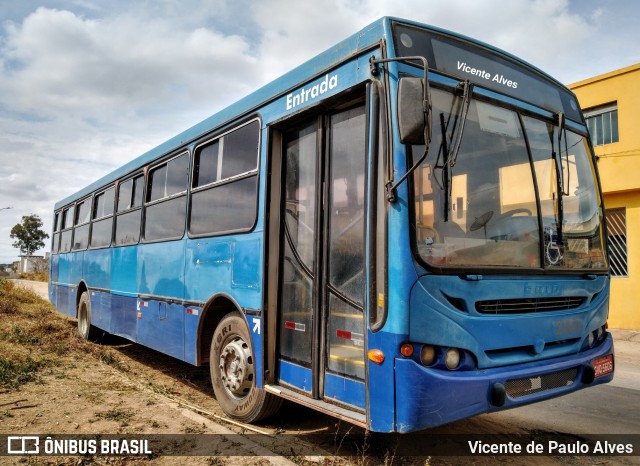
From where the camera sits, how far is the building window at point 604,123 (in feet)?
44.0

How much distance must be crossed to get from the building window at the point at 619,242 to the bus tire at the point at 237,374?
1150cm

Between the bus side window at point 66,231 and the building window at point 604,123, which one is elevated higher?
the building window at point 604,123

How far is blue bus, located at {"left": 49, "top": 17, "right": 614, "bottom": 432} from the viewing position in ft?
10.6

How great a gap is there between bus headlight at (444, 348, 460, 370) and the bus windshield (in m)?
0.57

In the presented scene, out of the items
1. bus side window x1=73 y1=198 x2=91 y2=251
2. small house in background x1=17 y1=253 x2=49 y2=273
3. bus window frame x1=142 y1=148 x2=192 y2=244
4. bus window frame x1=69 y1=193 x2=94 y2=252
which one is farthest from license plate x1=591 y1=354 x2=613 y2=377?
small house in background x1=17 y1=253 x2=49 y2=273

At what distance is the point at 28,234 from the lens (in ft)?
198

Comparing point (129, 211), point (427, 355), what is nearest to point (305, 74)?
point (427, 355)

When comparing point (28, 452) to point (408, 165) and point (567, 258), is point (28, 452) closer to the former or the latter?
point (408, 165)

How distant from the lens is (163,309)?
6.52m

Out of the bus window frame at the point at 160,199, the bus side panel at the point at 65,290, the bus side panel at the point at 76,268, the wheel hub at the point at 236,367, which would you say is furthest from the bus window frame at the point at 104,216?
the wheel hub at the point at 236,367

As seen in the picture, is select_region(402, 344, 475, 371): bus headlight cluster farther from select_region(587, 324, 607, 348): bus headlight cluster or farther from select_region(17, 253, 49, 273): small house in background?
select_region(17, 253, 49, 273): small house in background

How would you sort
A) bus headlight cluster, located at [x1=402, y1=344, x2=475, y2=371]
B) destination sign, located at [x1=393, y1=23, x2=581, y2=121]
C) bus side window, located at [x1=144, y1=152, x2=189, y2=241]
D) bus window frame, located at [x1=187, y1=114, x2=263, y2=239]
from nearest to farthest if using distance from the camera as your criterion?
bus headlight cluster, located at [x1=402, y1=344, x2=475, y2=371] < destination sign, located at [x1=393, y1=23, x2=581, y2=121] < bus window frame, located at [x1=187, y1=114, x2=263, y2=239] < bus side window, located at [x1=144, y1=152, x2=189, y2=241]

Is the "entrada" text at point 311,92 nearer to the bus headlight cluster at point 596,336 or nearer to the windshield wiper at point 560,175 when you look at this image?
the windshield wiper at point 560,175

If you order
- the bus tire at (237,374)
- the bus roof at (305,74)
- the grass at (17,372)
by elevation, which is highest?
the bus roof at (305,74)
